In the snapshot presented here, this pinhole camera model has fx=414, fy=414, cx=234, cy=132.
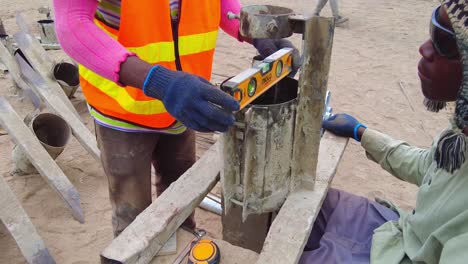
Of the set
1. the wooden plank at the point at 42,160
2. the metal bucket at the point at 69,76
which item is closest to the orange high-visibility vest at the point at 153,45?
the wooden plank at the point at 42,160

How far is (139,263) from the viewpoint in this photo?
4.97 ft

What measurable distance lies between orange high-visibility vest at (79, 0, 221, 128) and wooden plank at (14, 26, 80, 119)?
2360mm

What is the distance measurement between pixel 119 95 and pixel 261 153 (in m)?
0.65

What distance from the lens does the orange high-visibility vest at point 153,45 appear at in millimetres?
1623

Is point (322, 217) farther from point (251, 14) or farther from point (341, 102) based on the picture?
point (341, 102)

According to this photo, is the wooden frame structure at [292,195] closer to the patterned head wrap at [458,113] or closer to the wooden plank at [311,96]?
the wooden plank at [311,96]

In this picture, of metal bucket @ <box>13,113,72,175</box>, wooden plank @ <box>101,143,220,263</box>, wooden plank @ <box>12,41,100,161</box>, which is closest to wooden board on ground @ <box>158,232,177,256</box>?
wooden plank @ <box>101,143,220,263</box>

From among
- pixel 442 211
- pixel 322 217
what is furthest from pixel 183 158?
pixel 442 211

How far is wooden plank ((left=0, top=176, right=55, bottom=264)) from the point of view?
95.3 inches

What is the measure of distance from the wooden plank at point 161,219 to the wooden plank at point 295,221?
1.18ft

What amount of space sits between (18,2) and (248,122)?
29.7ft

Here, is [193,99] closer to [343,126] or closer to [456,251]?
[456,251]

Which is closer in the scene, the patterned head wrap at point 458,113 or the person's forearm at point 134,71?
the patterned head wrap at point 458,113

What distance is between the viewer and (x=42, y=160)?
118 inches
